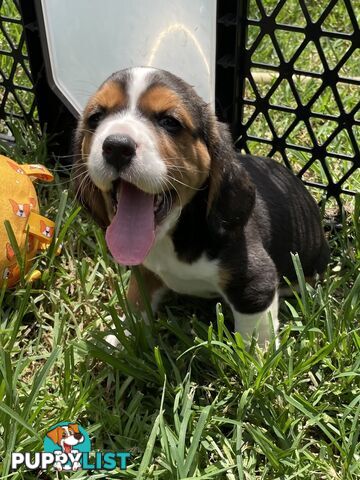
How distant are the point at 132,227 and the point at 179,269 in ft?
1.09

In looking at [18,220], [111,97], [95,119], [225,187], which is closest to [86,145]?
[95,119]

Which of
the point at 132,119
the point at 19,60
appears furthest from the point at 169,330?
the point at 19,60

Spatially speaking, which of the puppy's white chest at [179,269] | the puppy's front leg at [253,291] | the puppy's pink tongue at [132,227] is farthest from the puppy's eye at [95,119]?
the puppy's front leg at [253,291]

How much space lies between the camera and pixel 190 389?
8.88ft

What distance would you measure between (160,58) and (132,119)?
1.12 metres

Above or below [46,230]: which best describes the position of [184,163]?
above

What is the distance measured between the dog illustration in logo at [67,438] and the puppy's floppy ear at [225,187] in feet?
3.05

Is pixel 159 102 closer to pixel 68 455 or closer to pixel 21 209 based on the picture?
pixel 21 209

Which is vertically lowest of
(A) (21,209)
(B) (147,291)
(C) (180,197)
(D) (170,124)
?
(B) (147,291)

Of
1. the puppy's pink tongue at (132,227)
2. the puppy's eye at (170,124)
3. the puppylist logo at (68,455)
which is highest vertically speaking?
the puppy's eye at (170,124)

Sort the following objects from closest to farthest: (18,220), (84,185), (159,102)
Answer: (159,102), (84,185), (18,220)

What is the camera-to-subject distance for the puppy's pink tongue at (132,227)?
253cm

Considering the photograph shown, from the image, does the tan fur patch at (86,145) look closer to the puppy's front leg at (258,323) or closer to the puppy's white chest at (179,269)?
the puppy's white chest at (179,269)

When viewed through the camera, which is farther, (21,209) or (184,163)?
(21,209)
